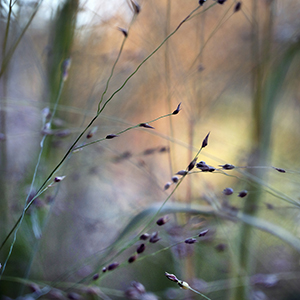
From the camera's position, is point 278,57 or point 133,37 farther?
point 133,37

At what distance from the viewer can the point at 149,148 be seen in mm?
712

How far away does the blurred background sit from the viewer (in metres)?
0.44

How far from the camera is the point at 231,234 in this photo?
54 cm

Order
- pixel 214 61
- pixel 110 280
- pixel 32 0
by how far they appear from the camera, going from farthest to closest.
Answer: pixel 214 61
pixel 110 280
pixel 32 0

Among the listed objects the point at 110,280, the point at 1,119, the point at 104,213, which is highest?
the point at 1,119

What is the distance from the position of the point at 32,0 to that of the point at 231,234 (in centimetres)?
59

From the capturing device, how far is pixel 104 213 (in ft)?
2.35

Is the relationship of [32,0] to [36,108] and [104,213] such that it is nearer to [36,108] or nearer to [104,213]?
[36,108]

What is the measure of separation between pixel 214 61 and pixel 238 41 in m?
0.10

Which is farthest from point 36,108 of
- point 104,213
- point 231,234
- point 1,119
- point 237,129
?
point 237,129

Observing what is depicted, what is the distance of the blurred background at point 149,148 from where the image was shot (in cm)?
44

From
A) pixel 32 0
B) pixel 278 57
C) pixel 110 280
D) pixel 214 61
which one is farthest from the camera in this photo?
pixel 214 61

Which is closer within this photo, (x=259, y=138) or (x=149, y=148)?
(x=259, y=138)

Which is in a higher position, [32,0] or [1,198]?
[32,0]
